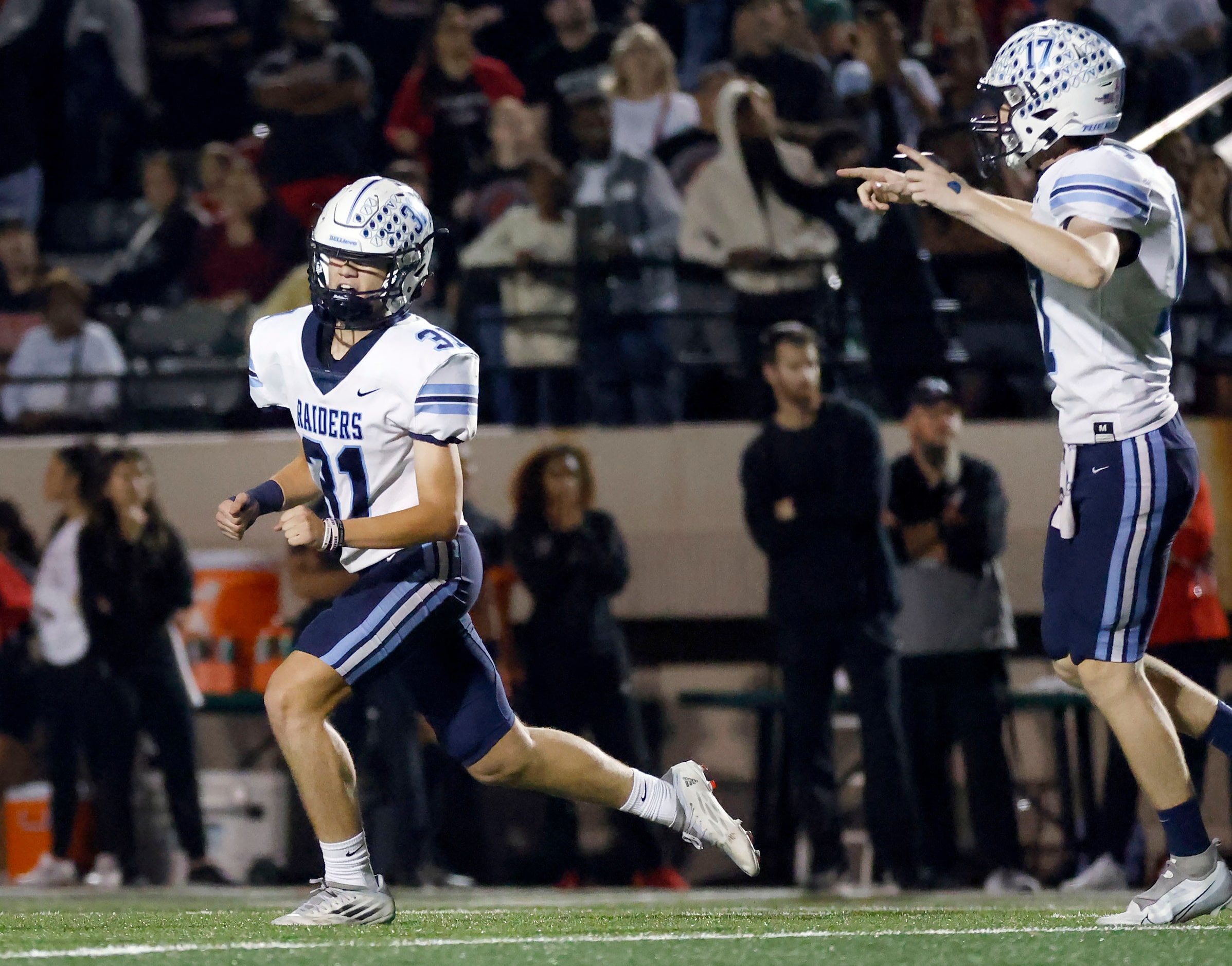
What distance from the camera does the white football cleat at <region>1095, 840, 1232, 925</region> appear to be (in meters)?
4.25

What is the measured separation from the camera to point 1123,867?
7.12m

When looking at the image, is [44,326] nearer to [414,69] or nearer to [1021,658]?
[414,69]

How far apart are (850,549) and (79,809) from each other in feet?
11.2

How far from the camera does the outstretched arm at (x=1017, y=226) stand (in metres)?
3.99

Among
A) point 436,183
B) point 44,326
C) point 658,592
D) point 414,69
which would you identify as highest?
point 414,69

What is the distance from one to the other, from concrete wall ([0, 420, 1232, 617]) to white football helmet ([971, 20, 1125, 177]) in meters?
3.81

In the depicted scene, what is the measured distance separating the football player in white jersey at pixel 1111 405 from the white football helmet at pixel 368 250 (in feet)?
3.49

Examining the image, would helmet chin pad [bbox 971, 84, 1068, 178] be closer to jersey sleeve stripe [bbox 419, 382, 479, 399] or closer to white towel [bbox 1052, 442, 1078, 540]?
white towel [bbox 1052, 442, 1078, 540]

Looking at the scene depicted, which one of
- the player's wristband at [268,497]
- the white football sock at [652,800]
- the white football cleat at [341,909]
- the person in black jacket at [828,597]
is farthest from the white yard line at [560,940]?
the person in black jacket at [828,597]

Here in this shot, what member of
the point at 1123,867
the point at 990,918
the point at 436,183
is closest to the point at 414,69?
the point at 436,183

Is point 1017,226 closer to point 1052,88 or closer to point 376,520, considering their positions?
point 1052,88

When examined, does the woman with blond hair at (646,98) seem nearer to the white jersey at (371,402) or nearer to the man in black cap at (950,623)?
the man in black cap at (950,623)

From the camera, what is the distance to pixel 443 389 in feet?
14.3

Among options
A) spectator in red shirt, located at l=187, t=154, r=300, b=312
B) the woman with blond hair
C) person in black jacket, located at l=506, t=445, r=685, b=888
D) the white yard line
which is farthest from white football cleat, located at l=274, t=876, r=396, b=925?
the woman with blond hair
